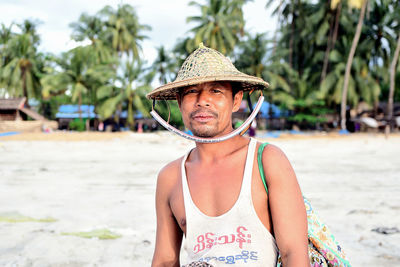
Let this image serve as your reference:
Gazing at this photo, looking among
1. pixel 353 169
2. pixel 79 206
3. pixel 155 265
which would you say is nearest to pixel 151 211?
pixel 79 206

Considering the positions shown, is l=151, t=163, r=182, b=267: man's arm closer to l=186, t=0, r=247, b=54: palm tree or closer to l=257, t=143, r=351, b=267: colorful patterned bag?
l=257, t=143, r=351, b=267: colorful patterned bag

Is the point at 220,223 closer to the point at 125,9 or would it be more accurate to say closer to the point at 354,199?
the point at 354,199

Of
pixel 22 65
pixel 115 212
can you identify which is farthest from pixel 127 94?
pixel 115 212

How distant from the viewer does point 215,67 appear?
1402mm

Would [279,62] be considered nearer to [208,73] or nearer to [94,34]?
[94,34]

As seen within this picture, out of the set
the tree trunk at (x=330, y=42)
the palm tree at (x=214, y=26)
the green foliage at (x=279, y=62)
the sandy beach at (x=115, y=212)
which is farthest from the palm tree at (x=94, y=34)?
the sandy beach at (x=115, y=212)

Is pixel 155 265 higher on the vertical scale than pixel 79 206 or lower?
higher

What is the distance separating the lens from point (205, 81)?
134 centimetres

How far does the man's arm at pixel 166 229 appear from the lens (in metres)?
1.59

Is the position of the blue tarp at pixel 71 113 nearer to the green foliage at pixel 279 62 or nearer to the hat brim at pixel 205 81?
the green foliage at pixel 279 62

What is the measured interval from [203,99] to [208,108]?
4 cm

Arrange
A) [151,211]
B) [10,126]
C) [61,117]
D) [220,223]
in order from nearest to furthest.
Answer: [220,223], [151,211], [10,126], [61,117]

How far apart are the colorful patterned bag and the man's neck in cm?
13

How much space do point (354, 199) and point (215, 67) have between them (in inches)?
170
